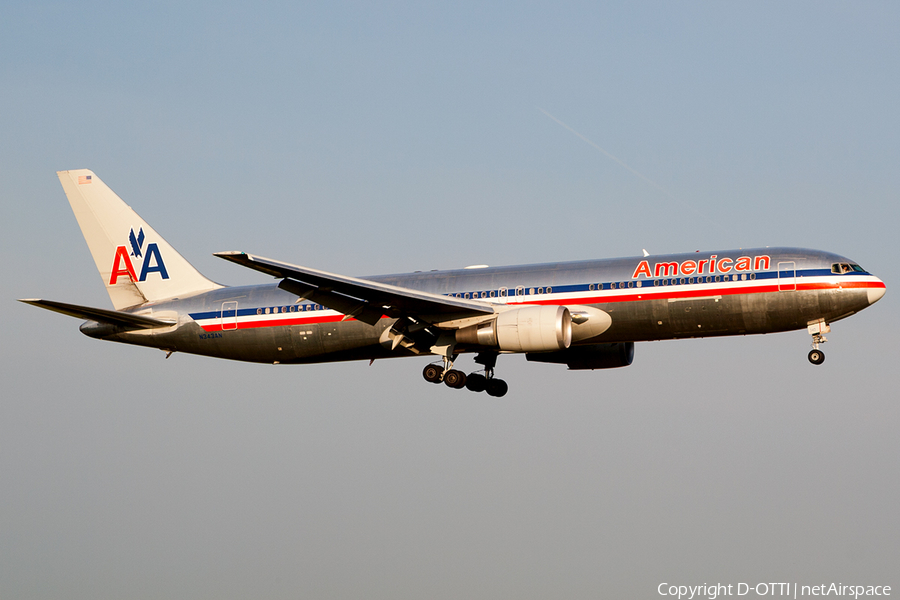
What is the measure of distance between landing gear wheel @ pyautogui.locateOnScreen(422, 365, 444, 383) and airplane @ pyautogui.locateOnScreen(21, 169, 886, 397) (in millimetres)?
53

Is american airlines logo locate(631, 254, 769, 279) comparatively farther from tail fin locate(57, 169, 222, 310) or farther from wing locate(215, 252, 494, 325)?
tail fin locate(57, 169, 222, 310)

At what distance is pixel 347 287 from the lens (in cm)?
3575

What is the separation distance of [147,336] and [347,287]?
11.7 m

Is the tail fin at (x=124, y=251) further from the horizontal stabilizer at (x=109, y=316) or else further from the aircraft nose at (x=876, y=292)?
the aircraft nose at (x=876, y=292)

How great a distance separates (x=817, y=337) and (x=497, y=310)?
1125 centimetres

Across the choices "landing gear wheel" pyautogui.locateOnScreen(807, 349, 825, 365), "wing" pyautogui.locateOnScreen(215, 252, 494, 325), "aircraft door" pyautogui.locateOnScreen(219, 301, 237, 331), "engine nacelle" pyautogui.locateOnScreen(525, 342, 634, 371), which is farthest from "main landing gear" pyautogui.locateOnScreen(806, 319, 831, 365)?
"aircraft door" pyautogui.locateOnScreen(219, 301, 237, 331)

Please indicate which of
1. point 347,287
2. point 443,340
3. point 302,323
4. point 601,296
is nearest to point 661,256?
point 601,296

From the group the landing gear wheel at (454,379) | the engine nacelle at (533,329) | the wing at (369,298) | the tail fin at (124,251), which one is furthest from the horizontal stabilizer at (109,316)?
the engine nacelle at (533,329)

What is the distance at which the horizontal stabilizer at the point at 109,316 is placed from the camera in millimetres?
38972

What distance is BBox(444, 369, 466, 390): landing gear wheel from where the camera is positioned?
3912 cm

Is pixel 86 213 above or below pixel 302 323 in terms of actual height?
above

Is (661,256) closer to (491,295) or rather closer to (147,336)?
(491,295)

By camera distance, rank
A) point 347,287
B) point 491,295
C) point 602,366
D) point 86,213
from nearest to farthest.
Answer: point 347,287 → point 491,295 → point 602,366 → point 86,213

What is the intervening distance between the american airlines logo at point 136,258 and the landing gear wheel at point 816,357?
87.0 ft
